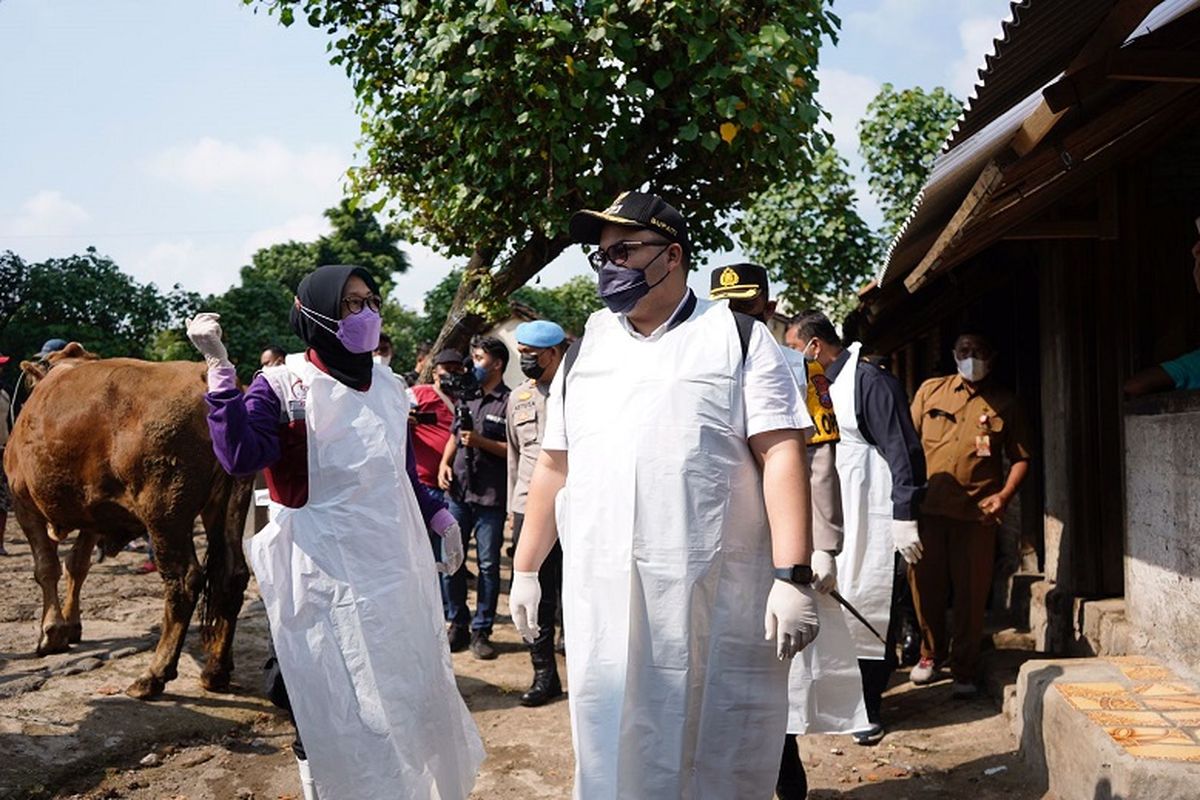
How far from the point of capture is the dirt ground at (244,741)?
517 cm

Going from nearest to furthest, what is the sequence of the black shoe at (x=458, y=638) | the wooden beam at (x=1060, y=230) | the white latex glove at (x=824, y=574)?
the white latex glove at (x=824, y=574) → the wooden beam at (x=1060, y=230) → the black shoe at (x=458, y=638)

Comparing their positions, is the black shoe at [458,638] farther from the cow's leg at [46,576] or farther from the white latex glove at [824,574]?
the white latex glove at [824,574]

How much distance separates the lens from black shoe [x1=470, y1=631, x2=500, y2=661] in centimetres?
780

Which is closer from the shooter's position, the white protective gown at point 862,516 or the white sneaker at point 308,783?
the white sneaker at point 308,783

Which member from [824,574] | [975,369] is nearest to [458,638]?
[975,369]

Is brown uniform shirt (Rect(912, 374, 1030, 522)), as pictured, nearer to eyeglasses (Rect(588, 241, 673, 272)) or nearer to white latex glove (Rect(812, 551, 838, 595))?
white latex glove (Rect(812, 551, 838, 595))

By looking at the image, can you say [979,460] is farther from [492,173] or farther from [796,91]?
[492,173]

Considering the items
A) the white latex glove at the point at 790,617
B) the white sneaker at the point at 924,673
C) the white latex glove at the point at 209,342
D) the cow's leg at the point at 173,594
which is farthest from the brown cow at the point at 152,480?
the white latex glove at the point at 790,617

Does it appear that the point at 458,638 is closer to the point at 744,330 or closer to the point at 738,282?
the point at 738,282

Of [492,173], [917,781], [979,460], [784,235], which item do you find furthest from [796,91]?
[784,235]

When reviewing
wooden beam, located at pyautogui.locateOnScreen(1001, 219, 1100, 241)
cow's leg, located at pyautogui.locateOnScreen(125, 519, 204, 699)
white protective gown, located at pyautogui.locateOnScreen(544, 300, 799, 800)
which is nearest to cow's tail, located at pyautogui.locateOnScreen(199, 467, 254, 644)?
cow's leg, located at pyautogui.locateOnScreen(125, 519, 204, 699)

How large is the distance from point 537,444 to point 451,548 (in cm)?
265

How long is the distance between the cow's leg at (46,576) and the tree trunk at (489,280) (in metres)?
4.29

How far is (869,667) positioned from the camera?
19.6ft
